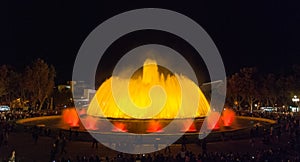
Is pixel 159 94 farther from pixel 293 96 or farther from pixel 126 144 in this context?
pixel 293 96

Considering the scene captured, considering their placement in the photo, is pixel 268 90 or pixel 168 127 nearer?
pixel 168 127

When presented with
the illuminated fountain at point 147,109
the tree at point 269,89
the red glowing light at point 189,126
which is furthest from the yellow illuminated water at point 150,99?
the tree at point 269,89

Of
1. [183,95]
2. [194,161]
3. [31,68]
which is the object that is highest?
[31,68]

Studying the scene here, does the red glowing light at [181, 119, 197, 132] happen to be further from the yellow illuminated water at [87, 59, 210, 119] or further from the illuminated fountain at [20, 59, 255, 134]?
the yellow illuminated water at [87, 59, 210, 119]

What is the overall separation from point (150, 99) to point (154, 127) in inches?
314

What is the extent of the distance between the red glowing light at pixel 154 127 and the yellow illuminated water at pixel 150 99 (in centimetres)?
464

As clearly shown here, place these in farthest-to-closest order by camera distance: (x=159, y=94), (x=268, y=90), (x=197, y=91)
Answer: (x=268, y=90), (x=197, y=91), (x=159, y=94)

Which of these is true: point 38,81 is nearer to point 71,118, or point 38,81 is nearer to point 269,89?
point 71,118

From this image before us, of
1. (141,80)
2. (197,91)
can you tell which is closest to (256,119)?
(197,91)

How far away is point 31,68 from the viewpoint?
65.4 meters

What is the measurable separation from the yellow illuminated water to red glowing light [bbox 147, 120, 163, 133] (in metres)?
4.64

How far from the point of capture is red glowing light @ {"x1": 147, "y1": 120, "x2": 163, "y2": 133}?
1170 inches

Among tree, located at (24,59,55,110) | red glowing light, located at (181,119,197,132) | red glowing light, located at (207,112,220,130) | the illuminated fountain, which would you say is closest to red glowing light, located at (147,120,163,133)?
the illuminated fountain

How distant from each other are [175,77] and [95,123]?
42.5 feet
